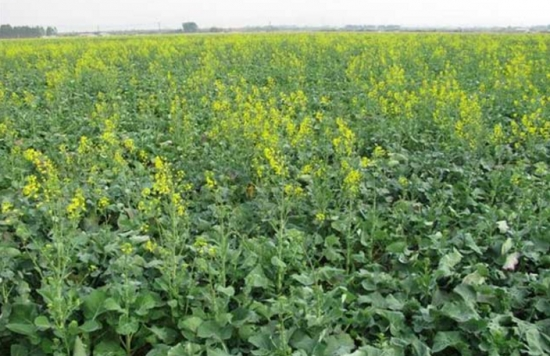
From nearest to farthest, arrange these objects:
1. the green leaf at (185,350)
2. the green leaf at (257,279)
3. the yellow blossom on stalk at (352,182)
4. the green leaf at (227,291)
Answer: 1. the green leaf at (185,350)
2. the green leaf at (227,291)
3. the green leaf at (257,279)
4. the yellow blossom on stalk at (352,182)

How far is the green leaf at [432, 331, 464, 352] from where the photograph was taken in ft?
8.73

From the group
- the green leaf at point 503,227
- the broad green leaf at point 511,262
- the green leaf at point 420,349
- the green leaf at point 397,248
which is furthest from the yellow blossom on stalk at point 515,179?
the green leaf at point 420,349

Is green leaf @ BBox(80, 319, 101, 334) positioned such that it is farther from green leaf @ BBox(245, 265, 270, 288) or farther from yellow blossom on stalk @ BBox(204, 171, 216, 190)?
yellow blossom on stalk @ BBox(204, 171, 216, 190)

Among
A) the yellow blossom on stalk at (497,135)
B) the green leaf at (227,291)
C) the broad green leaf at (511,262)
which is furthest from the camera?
the yellow blossom on stalk at (497,135)

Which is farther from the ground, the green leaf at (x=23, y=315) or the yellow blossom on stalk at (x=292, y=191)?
the yellow blossom on stalk at (x=292, y=191)

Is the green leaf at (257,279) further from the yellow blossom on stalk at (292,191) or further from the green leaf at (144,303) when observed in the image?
the yellow blossom on stalk at (292,191)

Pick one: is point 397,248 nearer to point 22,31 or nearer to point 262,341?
point 262,341

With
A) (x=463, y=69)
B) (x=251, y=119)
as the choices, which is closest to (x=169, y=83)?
(x=251, y=119)

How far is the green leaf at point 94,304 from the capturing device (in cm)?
271

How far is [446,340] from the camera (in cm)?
269

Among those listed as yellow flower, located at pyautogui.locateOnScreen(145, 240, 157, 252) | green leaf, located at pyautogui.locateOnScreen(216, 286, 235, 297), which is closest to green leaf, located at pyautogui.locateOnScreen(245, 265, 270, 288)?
green leaf, located at pyautogui.locateOnScreen(216, 286, 235, 297)

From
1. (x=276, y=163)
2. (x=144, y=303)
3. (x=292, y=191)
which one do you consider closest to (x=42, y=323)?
(x=144, y=303)

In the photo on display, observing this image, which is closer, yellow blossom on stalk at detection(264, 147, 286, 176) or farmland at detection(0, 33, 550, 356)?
farmland at detection(0, 33, 550, 356)

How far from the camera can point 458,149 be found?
539 centimetres
